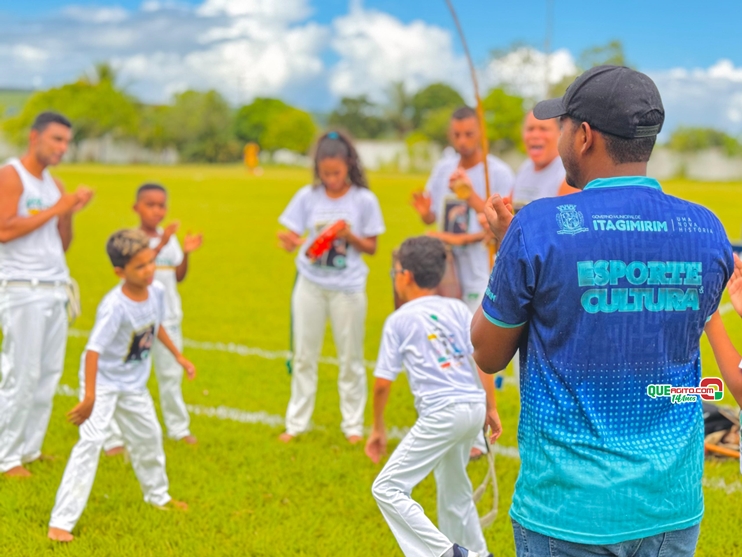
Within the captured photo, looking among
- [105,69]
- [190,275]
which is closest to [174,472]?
[190,275]

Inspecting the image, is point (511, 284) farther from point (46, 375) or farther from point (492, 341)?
point (46, 375)

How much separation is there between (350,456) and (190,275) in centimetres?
960

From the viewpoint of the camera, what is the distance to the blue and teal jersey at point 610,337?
6.99 feet

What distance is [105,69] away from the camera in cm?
10944

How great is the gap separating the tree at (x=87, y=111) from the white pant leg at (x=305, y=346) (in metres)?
95.2

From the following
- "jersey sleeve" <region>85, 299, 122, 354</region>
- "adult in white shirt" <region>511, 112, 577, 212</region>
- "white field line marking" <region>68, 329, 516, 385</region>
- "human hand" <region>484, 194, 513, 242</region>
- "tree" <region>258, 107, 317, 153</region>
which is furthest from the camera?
"tree" <region>258, 107, 317, 153</region>

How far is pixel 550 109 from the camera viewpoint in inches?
94.6

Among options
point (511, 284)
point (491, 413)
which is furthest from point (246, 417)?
point (511, 284)

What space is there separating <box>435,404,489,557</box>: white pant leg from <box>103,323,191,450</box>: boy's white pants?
2701 millimetres

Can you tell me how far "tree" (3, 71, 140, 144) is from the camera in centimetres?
9531

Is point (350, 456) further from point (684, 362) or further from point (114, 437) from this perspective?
point (684, 362)

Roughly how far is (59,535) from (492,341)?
3.26 metres

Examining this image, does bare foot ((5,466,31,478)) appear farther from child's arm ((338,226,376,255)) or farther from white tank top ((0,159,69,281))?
child's arm ((338,226,376,255))

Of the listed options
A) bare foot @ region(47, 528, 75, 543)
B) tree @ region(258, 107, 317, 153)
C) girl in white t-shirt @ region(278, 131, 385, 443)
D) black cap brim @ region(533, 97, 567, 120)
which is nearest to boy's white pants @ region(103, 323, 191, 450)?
girl in white t-shirt @ region(278, 131, 385, 443)
